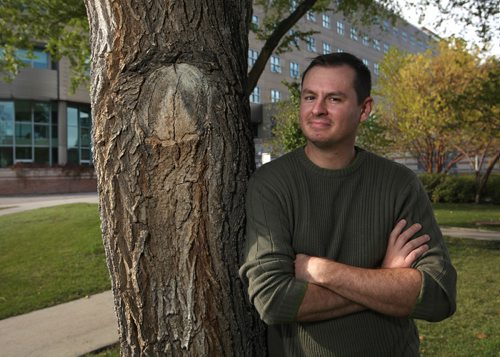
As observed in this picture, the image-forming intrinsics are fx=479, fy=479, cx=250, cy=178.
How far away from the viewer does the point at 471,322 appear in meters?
5.67

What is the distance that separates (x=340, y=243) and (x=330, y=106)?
612 mm

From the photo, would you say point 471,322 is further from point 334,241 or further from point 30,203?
point 30,203

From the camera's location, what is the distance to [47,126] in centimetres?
3900

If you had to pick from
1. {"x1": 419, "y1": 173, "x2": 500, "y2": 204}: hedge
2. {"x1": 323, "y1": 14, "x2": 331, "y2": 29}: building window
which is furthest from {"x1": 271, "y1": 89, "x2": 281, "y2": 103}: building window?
{"x1": 419, "y1": 173, "x2": 500, "y2": 204}: hedge

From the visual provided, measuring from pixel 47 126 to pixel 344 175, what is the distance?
134 feet

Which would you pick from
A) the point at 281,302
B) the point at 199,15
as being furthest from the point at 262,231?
the point at 199,15

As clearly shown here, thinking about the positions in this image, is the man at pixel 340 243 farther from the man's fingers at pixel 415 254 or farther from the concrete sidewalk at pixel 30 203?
the concrete sidewalk at pixel 30 203

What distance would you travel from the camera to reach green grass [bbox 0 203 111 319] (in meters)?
6.68

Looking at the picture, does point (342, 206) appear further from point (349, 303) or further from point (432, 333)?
point (432, 333)

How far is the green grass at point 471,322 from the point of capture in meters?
4.82

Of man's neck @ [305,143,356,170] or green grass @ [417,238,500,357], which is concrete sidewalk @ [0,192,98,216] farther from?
man's neck @ [305,143,356,170]

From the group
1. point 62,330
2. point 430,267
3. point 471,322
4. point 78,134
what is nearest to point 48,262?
point 62,330

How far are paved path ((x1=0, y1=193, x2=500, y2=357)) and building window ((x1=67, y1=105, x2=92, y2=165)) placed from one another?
118ft

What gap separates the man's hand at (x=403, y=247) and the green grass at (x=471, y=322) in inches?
125
